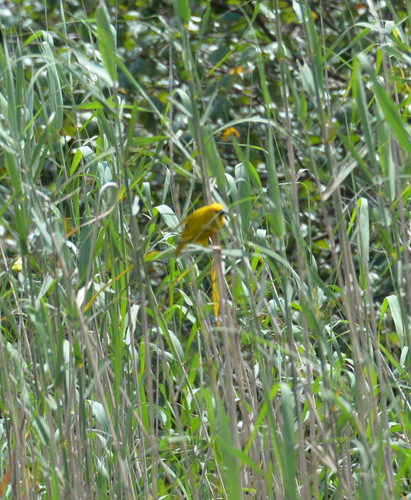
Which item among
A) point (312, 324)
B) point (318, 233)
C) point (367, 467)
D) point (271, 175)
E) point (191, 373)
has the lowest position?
point (318, 233)

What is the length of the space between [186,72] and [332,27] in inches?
78.9

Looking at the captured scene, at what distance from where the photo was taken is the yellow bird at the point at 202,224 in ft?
2.14

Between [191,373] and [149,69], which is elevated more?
[149,69]

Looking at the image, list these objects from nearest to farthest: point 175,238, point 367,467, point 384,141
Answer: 1. point 367,467
2. point 384,141
3. point 175,238

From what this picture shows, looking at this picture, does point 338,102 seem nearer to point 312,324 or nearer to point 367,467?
point 312,324

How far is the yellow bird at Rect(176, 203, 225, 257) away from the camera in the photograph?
25.7 inches

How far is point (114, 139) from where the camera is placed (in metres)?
0.80

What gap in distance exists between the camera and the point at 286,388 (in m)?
0.70

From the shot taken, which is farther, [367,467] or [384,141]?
[384,141]

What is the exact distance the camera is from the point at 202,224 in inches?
26.1

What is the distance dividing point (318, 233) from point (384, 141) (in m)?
1.78

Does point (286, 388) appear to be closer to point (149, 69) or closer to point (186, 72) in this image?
point (186, 72)

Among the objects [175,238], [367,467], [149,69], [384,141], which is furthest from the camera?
[149,69]

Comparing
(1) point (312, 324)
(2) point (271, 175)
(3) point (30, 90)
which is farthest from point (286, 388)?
(3) point (30, 90)
